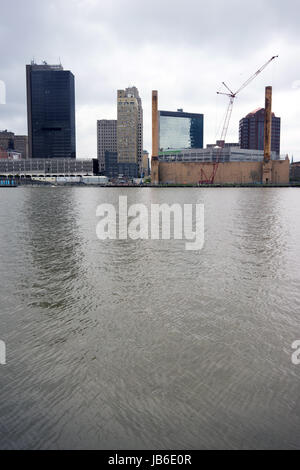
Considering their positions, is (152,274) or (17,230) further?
(17,230)

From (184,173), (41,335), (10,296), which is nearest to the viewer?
(41,335)

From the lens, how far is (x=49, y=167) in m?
163

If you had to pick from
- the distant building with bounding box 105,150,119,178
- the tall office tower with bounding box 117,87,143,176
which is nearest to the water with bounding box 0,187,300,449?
the distant building with bounding box 105,150,119,178

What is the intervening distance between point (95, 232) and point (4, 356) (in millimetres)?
13887

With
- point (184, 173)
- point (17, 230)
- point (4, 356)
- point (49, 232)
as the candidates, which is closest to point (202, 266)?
point (4, 356)

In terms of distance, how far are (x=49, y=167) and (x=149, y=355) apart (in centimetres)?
16584

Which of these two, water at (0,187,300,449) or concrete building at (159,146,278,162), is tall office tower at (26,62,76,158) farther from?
water at (0,187,300,449)

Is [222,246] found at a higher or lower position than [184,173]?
lower

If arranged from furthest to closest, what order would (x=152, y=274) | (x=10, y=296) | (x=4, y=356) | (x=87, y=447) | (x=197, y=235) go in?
1. (x=197, y=235)
2. (x=152, y=274)
3. (x=10, y=296)
4. (x=4, y=356)
5. (x=87, y=447)

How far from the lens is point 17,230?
2055 cm

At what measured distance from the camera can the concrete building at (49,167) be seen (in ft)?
520

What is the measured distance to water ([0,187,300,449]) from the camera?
4.22 m

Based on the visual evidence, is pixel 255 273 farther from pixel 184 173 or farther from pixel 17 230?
pixel 184 173

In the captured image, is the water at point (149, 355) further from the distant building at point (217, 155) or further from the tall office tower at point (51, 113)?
the tall office tower at point (51, 113)
